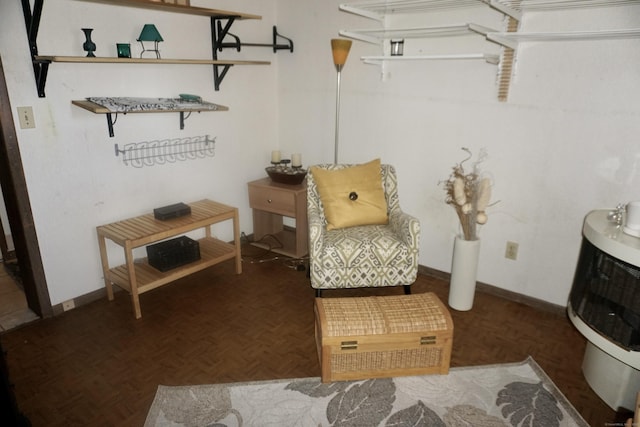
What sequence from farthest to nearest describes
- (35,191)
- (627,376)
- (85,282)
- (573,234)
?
(85,282) < (573,234) < (35,191) < (627,376)

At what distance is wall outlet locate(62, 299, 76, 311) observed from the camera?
8.53 feet

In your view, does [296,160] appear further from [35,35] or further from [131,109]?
[35,35]

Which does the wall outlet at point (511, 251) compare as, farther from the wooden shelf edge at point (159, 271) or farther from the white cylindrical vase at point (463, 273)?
the wooden shelf edge at point (159, 271)

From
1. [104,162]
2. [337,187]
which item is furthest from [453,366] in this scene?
[104,162]

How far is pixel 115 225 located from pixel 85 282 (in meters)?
0.41

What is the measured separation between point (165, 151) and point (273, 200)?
2.84 ft

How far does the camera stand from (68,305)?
2.62 metres

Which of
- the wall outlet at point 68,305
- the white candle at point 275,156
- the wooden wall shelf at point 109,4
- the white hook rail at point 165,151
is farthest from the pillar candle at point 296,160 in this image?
the wall outlet at point 68,305

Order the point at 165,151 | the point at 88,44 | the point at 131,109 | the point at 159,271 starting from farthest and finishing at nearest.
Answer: the point at 165,151 < the point at 159,271 < the point at 131,109 < the point at 88,44

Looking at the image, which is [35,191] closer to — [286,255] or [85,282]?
[85,282]

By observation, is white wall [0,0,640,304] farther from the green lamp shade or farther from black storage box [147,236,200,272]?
black storage box [147,236,200,272]

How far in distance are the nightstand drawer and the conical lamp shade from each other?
998 mm

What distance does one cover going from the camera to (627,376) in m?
1.82

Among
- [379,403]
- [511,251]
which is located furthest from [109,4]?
[511,251]
